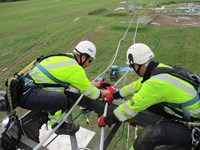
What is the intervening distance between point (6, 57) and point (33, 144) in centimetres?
1158

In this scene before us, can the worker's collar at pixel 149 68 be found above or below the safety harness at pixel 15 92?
above

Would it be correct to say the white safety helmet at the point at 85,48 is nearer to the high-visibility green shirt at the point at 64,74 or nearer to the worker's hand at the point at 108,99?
the high-visibility green shirt at the point at 64,74

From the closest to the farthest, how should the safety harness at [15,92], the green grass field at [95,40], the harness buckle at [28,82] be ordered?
the safety harness at [15,92] → the harness buckle at [28,82] → the green grass field at [95,40]

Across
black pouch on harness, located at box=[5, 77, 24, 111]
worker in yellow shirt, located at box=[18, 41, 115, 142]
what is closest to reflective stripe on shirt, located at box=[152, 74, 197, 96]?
worker in yellow shirt, located at box=[18, 41, 115, 142]

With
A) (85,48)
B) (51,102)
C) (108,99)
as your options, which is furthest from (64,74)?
(108,99)

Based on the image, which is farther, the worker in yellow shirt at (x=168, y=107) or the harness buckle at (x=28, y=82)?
the harness buckle at (x=28, y=82)

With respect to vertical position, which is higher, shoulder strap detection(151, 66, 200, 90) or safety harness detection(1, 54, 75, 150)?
shoulder strap detection(151, 66, 200, 90)

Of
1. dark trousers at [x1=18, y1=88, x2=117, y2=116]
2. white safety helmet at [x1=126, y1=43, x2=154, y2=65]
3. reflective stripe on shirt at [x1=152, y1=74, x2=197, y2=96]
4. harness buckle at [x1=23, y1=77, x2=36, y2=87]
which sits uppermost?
white safety helmet at [x1=126, y1=43, x2=154, y2=65]

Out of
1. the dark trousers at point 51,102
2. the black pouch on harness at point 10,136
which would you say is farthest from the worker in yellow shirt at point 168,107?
the black pouch on harness at point 10,136

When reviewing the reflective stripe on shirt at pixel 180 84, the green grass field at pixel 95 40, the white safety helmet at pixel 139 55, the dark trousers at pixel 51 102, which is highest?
the white safety helmet at pixel 139 55

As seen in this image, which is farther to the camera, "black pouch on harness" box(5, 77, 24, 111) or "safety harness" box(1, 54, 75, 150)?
"black pouch on harness" box(5, 77, 24, 111)

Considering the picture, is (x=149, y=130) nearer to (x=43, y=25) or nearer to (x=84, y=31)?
(x=84, y=31)

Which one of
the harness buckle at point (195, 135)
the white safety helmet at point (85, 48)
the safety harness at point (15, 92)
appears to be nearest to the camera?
the harness buckle at point (195, 135)

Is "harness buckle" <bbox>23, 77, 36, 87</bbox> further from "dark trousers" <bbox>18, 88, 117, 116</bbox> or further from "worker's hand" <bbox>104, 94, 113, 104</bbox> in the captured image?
"worker's hand" <bbox>104, 94, 113, 104</bbox>
